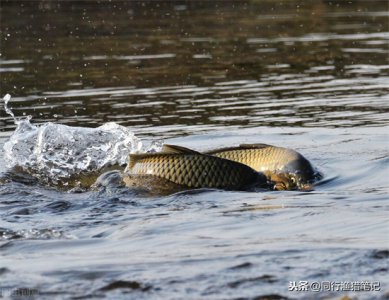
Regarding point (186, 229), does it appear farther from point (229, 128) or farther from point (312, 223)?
point (229, 128)

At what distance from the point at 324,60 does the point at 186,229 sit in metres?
10.4

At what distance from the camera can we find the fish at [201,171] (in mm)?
7965

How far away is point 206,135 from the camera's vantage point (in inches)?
426

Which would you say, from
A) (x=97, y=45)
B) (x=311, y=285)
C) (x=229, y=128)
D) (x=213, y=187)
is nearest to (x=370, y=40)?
(x=97, y=45)

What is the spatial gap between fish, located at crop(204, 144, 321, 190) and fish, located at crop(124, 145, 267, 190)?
0.44 feet

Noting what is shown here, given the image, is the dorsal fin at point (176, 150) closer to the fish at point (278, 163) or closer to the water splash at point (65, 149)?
the fish at point (278, 163)

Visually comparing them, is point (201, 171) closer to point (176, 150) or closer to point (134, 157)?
point (176, 150)

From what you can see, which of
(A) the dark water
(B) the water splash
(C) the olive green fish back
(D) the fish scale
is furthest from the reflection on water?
(D) the fish scale

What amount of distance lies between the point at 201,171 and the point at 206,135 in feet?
9.34

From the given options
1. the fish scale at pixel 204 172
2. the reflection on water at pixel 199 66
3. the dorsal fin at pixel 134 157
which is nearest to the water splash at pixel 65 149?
the dorsal fin at pixel 134 157

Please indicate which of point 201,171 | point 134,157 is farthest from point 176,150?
point 134,157

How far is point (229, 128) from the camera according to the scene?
11266mm

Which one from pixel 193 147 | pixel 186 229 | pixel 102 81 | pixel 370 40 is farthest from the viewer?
pixel 370 40

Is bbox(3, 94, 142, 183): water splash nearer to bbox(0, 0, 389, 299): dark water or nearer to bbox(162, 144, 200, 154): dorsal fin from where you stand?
bbox(0, 0, 389, 299): dark water
